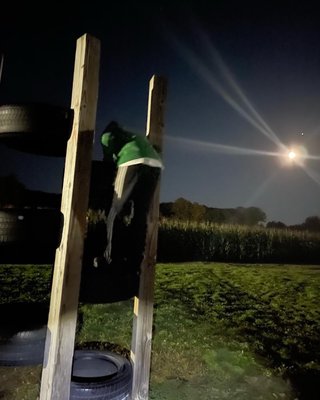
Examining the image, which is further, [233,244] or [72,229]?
[233,244]

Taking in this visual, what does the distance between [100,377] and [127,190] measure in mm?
1730

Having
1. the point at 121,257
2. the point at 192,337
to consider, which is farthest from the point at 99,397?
the point at 192,337

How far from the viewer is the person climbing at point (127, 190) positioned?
9.30 feet

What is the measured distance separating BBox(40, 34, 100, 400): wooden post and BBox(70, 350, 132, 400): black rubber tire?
16 centimetres

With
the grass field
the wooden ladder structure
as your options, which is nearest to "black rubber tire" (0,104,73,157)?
the wooden ladder structure

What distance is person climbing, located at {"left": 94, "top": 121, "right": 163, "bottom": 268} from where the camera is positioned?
2834mm

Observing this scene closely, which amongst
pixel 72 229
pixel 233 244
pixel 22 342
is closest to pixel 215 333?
pixel 22 342

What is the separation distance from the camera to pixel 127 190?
9.39 feet

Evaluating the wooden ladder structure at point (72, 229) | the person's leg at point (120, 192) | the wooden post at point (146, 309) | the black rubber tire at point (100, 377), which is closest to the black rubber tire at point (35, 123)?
the wooden ladder structure at point (72, 229)

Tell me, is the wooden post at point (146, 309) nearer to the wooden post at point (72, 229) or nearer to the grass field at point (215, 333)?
the wooden post at point (72, 229)

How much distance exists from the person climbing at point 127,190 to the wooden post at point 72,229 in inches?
11.1

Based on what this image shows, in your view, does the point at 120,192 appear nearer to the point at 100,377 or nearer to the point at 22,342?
the point at 22,342

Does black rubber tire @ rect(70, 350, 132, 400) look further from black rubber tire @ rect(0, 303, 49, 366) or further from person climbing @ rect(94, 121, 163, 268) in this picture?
person climbing @ rect(94, 121, 163, 268)

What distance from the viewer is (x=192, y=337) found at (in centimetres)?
657
